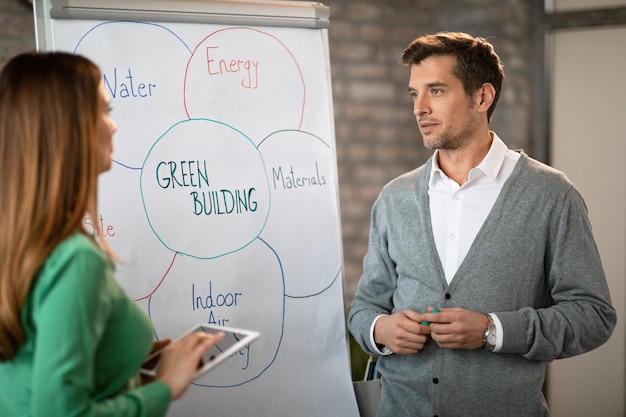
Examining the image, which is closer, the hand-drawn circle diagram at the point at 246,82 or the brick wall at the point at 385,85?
the hand-drawn circle diagram at the point at 246,82

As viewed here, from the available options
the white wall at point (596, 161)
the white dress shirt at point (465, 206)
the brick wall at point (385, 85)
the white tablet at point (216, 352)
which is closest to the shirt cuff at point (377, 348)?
the white dress shirt at point (465, 206)

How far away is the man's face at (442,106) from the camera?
1864 millimetres

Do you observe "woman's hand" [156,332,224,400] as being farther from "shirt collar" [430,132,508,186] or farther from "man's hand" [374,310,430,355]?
"shirt collar" [430,132,508,186]

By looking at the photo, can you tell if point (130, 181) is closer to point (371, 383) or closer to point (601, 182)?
point (371, 383)

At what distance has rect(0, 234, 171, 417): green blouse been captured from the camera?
96 centimetres

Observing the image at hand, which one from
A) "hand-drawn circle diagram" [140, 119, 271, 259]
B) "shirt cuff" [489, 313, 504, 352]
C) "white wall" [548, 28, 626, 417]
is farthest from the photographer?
"white wall" [548, 28, 626, 417]

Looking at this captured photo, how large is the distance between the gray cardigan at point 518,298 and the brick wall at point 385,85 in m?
1.34

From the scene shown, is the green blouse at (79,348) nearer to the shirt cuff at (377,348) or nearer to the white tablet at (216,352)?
the white tablet at (216,352)

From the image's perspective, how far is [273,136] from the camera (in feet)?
6.37

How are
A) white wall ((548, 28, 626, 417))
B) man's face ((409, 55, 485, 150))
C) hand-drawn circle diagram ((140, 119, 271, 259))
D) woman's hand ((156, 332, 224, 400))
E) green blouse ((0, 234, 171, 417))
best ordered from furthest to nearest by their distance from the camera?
white wall ((548, 28, 626, 417)), man's face ((409, 55, 485, 150)), hand-drawn circle diagram ((140, 119, 271, 259)), woman's hand ((156, 332, 224, 400)), green blouse ((0, 234, 171, 417))

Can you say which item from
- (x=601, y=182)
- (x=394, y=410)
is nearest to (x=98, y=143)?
(x=394, y=410)

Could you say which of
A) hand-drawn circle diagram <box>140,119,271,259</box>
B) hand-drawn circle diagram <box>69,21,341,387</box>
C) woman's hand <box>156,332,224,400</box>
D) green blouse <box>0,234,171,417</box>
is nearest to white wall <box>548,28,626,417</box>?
hand-drawn circle diagram <box>69,21,341,387</box>

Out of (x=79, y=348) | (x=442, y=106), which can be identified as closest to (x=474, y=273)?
(x=442, y=106)

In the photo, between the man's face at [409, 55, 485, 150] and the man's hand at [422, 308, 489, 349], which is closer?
the man's hand at [422, 308, 489, 349]
